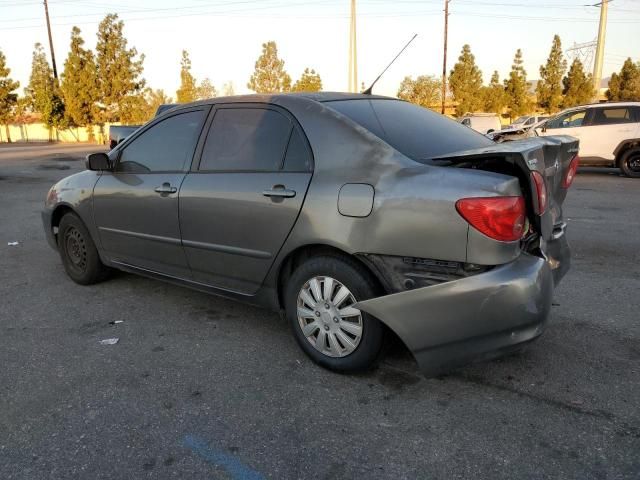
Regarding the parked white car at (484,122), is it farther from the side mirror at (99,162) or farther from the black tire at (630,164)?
the side mirror at (99,162)

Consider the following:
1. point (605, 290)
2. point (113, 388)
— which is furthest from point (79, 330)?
point (605, 290)

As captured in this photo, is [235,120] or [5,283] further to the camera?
[5,283]

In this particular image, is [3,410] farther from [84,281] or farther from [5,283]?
[5,283]

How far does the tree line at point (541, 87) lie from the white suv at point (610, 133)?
31694 mm

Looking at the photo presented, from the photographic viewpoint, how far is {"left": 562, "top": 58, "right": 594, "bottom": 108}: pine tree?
4100 cm

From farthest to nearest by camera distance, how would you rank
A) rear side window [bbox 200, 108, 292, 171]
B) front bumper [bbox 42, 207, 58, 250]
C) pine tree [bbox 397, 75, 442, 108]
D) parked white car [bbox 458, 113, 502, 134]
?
1. pine tree [bbox 397, 75, 442, 108]
2. parked white car [bbox 458, 113, 502, 134]
3. front bumper [bbox 42, 207, 58, 250]
4. rear side window [bbox 200, 108, 292, 171]

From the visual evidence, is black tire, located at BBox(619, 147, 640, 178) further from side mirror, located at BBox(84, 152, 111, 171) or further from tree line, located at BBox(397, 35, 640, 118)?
tree line, located at BBox(397, 35, 640, 118)

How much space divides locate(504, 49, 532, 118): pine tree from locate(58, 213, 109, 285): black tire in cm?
4531

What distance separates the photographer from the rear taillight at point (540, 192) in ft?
8.74

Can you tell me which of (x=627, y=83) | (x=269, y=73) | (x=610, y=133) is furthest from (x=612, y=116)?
(x=627, y=83)

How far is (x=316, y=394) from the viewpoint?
9.53 feet

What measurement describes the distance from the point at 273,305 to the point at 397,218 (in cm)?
114

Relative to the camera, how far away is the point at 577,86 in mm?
41094

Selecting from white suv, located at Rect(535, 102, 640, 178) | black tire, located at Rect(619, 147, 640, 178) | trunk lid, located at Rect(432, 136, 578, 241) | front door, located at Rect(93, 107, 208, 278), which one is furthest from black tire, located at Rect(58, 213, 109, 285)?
black tire, located at Rect(619, 147, 640, 178)
